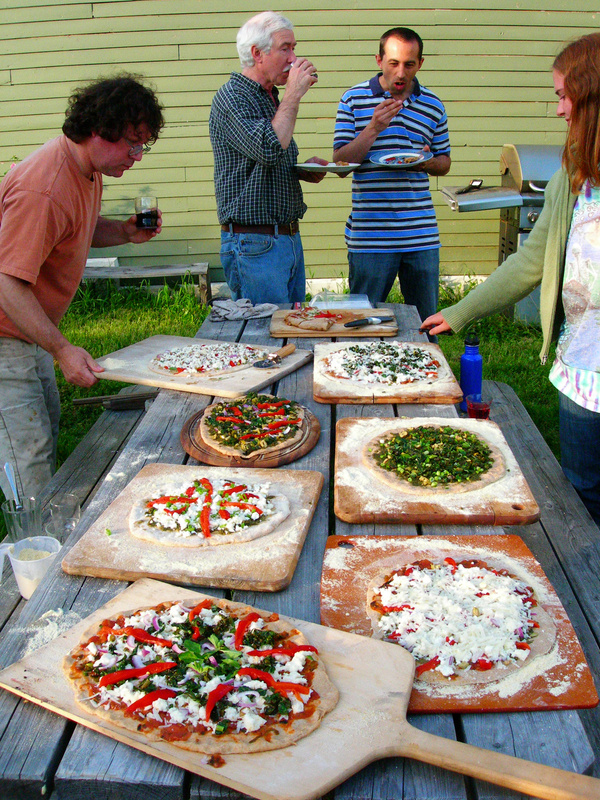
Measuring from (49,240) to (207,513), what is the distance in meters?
1.66

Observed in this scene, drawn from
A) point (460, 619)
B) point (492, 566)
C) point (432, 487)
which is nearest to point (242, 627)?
point (460, 619)

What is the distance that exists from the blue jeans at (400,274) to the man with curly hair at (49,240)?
85.4 inches

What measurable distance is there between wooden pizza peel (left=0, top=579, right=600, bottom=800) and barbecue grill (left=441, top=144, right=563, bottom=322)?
212 inches

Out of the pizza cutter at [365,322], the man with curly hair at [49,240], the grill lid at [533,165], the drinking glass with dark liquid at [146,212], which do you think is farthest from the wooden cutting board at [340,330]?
the grill lid at [533,165]

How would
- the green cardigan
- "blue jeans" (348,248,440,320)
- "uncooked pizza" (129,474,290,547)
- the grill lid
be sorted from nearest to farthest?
"uncooked pizza" (129,474,290,547), the green cardigan, "blue jeans" (348,248,440,320), the grill lid

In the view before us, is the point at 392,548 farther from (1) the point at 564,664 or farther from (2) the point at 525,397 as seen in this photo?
(2) the point at 525,397

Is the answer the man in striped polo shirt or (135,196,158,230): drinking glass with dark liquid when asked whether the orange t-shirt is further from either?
the man in striped polo shirt

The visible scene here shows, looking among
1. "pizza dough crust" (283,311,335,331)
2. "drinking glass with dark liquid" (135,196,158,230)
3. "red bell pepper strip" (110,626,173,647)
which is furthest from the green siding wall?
"red bell pepper strip" (110,626,173,647)

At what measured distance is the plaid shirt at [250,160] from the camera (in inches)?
159

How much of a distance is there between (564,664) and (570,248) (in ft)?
6.12

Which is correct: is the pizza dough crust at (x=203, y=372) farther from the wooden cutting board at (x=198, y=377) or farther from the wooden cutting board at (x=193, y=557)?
the wooden cutting board at (x=193, y=557)

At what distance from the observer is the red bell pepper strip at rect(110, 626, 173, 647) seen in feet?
4.91

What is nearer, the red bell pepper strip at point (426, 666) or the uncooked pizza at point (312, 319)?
the red bell pepper strip at point (426, 666)

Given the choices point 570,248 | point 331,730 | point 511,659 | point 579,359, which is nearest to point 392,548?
point 511,659
